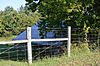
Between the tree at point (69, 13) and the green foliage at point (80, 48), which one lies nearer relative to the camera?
the green foliage at point (80, 48)

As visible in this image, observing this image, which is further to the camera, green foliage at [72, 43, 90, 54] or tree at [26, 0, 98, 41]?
tree at [26, 0, 98, 41]

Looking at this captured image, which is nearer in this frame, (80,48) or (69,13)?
(80,48)

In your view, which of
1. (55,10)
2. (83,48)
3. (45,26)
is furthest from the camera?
(45,26)

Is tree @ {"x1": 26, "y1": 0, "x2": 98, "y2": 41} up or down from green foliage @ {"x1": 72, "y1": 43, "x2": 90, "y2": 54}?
up

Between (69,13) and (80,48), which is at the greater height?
(69,13)

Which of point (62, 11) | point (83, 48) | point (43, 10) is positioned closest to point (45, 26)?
point (43, 10)

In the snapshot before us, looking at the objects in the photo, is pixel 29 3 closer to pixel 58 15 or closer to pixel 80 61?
pixel 58 15

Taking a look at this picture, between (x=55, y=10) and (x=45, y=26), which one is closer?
(x=55, y=10)

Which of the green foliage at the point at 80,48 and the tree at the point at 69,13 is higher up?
the tree at the point at 69,13

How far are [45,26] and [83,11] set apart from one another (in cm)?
333

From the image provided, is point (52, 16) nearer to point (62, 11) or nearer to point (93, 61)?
point (62, 11)

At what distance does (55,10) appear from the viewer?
18422 millimetres

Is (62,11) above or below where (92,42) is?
above

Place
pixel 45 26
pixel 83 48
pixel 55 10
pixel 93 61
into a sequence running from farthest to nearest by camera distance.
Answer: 1. pixel 45 26
2. pixel 55 10
3. pixel 83 48
4. pixel 93 61
